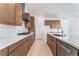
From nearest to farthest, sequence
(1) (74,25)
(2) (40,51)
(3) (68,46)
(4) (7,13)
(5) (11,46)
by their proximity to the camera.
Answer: (5) (11,46) → (3) (68,46) → (4) (7,13) → (2) (40,51) → (1) (74,25)

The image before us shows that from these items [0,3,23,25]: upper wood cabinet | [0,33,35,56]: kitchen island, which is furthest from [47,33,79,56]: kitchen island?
[0,3,23,25]: upper wood cabinet

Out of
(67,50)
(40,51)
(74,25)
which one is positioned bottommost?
(40,51)

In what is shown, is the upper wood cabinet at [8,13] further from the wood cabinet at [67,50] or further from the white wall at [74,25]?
the white wall at [74,25]

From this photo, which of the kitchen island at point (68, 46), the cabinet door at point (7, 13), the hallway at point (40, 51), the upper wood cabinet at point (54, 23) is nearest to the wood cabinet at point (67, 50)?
the kitchen island at point (68, 46)

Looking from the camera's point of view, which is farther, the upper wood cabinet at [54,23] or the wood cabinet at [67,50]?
the upper wood cabinet at [54,23]

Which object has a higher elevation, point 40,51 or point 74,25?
point 74,25

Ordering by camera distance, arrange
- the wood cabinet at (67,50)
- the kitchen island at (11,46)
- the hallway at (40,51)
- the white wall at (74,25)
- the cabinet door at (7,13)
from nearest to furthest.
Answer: the kitchen island at (11,46)
the wood cabinet at (67,50)
the cabinet door at (7,13)
the hallway at (40,51)
the white wall at (74,25)

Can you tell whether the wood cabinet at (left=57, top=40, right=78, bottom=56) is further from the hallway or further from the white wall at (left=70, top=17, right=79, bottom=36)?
the white wall at (left=70, top=17, right=79, bottom=36)

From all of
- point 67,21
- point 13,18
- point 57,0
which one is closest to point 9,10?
point 13,18

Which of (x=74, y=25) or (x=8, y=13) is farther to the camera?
(x=74, y=25)

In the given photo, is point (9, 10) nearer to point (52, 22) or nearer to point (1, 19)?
point (1, 19)

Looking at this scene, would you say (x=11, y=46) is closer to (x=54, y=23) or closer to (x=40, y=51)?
(x=40, y=51)

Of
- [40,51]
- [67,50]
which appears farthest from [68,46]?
[40,51]

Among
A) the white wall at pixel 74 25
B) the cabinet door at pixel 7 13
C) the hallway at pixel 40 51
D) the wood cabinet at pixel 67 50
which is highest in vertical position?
the cabinet door at pixel 7 13
